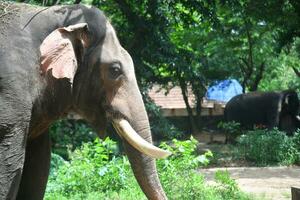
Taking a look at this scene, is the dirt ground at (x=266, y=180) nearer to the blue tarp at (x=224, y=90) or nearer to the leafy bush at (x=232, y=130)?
the leafy bush at (x=232, y=130)

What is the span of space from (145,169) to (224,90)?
62.5 feet

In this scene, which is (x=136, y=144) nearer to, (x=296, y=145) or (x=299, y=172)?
(x=299, y=172)

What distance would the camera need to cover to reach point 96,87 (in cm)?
401

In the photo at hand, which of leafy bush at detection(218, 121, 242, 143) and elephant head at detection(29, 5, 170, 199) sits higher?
elephant head at detection(29, 5, 170, 199)

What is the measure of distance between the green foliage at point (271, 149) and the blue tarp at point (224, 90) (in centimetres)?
796

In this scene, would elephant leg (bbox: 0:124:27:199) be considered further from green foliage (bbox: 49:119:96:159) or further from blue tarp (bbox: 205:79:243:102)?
blue tarp (bbox: 205:79:243:102)

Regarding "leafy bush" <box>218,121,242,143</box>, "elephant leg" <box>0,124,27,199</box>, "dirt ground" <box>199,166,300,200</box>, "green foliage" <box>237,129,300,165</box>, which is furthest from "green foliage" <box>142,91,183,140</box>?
"elephant leg" <box>0,124,27,199</box>

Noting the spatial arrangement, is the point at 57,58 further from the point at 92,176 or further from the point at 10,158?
the point at 92,176

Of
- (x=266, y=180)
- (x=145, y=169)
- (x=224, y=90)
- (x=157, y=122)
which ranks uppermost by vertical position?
(x=145, y=169)

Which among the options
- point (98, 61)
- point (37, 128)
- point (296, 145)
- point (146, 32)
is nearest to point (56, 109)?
point (37, 128)

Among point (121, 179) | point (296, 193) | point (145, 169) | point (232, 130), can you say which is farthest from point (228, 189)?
point (232, 130)

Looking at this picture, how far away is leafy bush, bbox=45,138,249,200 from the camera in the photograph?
266 inches

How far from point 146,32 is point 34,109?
8.68 meters

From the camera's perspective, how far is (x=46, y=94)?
12.4ft
